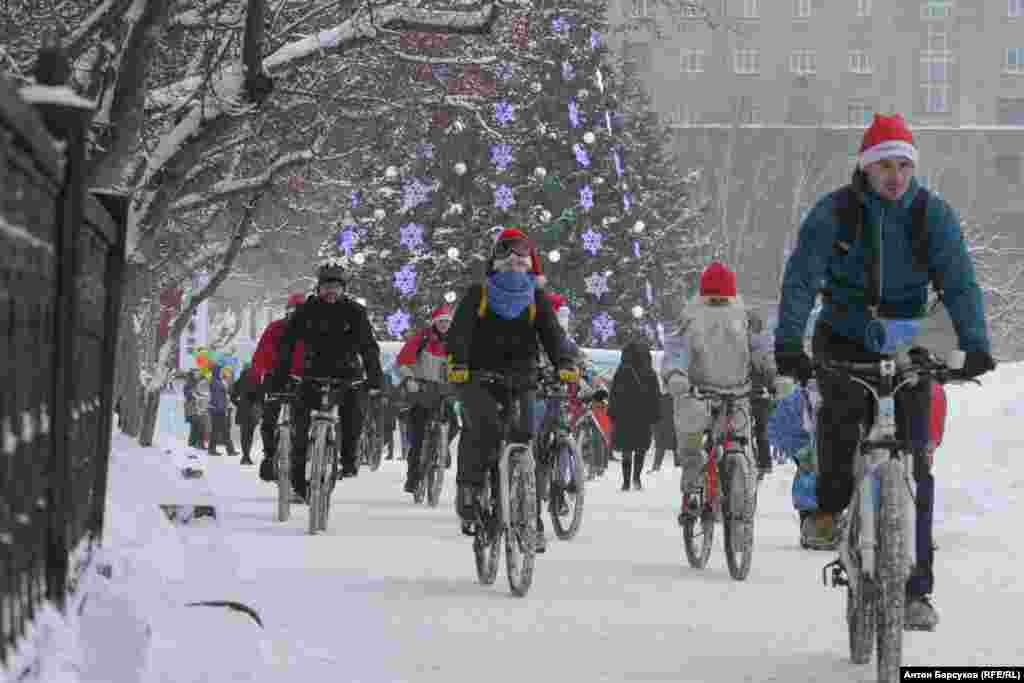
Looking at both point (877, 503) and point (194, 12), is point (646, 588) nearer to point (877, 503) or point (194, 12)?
point (877, 503)

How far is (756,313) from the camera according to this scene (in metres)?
Result: 14.8

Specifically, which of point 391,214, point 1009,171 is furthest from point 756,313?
point 1009,171

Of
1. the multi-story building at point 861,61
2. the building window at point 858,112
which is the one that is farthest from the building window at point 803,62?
the building window at point 858,112

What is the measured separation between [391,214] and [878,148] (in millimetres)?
37527

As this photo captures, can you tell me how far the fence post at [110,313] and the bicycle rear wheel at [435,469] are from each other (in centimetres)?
981

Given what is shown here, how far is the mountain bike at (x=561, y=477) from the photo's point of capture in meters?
14.6

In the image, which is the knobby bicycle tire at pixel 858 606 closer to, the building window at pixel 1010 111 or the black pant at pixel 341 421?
the black pant at pixel 341 421

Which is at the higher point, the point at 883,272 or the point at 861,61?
the point at 861,61

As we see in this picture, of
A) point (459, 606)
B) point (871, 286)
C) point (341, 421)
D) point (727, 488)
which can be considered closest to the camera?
point (871, 286)

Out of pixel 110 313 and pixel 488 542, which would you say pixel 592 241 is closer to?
pixel 488 542

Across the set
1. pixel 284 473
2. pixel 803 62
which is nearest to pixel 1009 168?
pixel 803 62

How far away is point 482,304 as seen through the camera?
11117mm

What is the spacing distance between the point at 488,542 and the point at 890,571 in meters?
4.20

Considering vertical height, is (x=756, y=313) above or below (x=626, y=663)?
above
